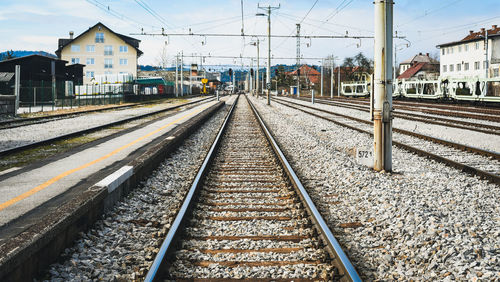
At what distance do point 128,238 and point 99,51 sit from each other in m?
79.5

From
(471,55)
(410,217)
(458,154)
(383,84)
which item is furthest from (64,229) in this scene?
(471,55)

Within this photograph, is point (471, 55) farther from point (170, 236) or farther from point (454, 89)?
point (170, 236)

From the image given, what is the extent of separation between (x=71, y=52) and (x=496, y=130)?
75.7 metres

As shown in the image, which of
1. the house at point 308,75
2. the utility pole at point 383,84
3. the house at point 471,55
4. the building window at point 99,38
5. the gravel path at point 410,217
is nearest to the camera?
the gravel path at point 410,217

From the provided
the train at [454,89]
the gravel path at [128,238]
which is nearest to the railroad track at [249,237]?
the gravel path at [128,238]

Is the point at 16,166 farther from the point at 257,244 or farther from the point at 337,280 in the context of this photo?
the point at 337,280

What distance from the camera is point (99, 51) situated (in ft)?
258

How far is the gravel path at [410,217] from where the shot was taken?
13.4 feet

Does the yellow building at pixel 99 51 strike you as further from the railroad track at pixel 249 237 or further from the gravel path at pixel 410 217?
the railroad track at pixel 249 237

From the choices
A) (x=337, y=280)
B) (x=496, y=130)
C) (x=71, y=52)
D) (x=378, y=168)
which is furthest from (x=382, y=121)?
(x=71, y=52)

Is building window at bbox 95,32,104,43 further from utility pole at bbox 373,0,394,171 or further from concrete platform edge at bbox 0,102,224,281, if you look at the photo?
utility pole at bbox 373,0,394,171

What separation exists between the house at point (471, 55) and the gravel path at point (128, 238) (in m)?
68.8

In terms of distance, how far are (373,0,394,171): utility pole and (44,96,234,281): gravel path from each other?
3546 mm

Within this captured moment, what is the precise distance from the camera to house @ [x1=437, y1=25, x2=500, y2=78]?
7094 centimetres
